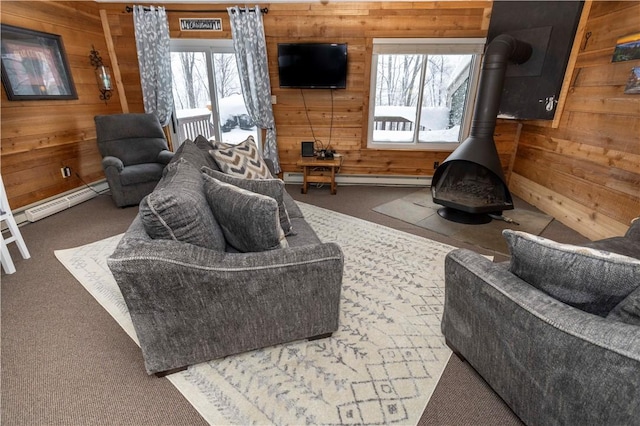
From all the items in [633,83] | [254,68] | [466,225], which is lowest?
[466,225]

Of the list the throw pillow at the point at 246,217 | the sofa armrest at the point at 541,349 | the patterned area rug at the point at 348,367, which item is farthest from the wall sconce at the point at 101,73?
the sofa armrest at the point at 541,349

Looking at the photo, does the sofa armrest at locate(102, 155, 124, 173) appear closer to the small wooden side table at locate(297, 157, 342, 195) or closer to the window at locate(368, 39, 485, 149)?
the small wooden side table at locate(297, 157, 342, 195)

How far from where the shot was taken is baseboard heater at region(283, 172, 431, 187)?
182 inches

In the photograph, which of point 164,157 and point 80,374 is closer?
point 80,374

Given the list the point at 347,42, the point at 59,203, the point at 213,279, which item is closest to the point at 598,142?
the point at 347,42

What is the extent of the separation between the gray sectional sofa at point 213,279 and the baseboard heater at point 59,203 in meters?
2.73

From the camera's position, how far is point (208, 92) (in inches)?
176

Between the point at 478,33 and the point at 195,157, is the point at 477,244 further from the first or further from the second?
the point at 478,33

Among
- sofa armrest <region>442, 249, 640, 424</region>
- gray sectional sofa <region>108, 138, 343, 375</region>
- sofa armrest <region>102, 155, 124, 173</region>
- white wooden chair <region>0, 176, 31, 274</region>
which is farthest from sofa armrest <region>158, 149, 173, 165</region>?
sofa armrest <region>442, 249, 640, 424</region>

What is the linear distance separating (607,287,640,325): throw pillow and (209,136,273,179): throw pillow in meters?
2.18

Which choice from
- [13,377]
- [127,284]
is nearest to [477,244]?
[127,284]

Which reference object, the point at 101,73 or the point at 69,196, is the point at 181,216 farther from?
the point at 101,73

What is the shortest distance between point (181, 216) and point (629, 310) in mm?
1672

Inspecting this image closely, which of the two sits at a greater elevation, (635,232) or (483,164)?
(483,164)
